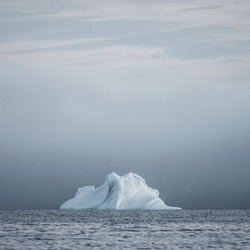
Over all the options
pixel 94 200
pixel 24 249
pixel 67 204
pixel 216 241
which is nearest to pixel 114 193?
pixel 94 200

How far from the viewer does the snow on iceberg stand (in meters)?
108

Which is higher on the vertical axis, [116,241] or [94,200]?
[94,200]

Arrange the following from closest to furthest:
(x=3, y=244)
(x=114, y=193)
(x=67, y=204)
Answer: (x=3, y=244)
(x=114, y=193)
(x=67, y=204)

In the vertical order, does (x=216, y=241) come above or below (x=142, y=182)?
below

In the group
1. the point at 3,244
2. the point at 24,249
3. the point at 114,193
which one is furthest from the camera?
the point at 114,193

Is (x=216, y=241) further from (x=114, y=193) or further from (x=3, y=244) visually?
(x=114, y=193)

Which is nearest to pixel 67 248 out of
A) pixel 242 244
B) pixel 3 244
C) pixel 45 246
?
pixel 45 246

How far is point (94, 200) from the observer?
11338cm

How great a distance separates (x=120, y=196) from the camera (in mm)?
107375

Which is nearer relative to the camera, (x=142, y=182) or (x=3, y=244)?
(x=3, y=244)

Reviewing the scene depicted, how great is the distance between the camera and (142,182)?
113938mm

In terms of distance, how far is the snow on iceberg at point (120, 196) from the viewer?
10756 centimetres

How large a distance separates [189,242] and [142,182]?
76.2 metres

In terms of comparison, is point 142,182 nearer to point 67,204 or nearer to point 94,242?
point 67,204
